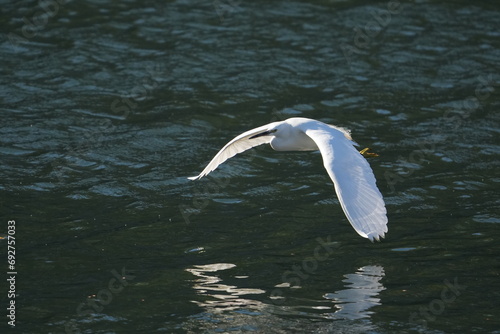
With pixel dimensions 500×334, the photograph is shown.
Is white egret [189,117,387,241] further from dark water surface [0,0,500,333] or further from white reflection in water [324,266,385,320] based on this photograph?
dark water surface [0,0,500,333]

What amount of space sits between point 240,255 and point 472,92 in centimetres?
738

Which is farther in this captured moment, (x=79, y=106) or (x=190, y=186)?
(x=79, y=106)

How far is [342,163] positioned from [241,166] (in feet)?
15.5

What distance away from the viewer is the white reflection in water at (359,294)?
8.70 meters

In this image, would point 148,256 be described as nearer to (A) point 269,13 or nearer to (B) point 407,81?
(B) point 407,81

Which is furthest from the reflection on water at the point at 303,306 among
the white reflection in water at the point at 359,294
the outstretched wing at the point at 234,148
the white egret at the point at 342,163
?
the outstretched wing at the point at 234,148

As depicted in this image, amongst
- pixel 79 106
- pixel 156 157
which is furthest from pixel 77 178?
pixel 79 106

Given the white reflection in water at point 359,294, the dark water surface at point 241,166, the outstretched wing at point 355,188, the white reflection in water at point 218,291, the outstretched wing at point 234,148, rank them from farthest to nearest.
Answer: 1. the outstretched wing at point 234,148
2. the dark water surface at point 241,166
3. the white reflection in water at point 218,291
4. the white reflection in water at point 359,294
5. the outstretched wing at point 355,188

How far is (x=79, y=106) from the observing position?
1525cm

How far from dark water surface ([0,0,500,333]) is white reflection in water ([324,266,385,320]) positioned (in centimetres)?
3

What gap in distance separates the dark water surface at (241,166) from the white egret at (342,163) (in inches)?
41.4

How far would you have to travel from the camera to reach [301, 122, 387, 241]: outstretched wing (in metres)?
8.12

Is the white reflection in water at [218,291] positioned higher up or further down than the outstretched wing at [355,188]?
further down

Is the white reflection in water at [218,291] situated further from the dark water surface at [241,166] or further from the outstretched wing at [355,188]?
the outstretched wing at [355,188]
